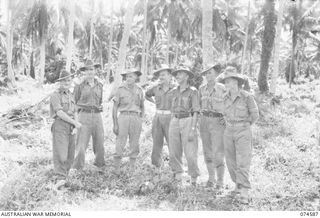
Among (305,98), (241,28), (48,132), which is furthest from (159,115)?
(241,28)

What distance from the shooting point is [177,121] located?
6422mm

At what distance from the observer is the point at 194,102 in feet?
20.7

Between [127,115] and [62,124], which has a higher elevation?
[127,115]

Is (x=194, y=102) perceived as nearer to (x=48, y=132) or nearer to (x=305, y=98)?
(x=48, y=132)

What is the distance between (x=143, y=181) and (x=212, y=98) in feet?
5.87

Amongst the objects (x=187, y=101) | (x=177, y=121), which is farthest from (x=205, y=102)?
(x=177, y=121)

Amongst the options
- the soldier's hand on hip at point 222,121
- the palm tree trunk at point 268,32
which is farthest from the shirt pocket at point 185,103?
the palm tree trunk at point 268,32

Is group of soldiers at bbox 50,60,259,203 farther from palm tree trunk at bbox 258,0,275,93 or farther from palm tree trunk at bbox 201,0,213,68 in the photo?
palm tree trunk at bbox 258,0,275,93

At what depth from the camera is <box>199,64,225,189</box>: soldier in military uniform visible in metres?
6.31

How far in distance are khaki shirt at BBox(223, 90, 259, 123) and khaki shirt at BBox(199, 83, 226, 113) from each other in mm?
418

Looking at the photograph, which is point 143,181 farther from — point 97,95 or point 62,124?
point 97,95

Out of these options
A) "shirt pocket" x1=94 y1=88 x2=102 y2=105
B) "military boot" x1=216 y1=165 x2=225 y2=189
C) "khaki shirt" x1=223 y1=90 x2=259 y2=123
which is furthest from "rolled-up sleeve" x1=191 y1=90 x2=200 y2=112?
"shirt pocket" x1=94 y1=88 x2=102 y2=105

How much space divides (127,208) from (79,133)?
1973 millimetres

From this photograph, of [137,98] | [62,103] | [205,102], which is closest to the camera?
[62,103]
